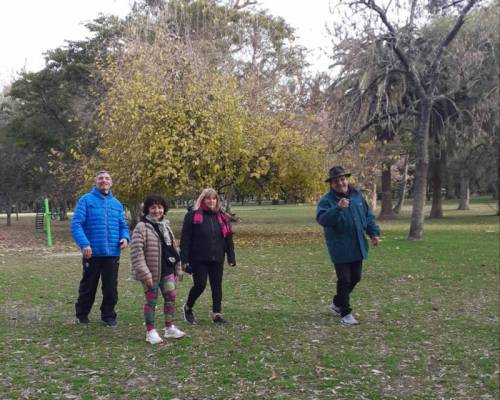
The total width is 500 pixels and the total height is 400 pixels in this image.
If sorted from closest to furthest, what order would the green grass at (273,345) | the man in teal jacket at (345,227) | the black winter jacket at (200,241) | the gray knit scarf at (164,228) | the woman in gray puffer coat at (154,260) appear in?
the green grass at (273,345), the woman in gray puffer coat at (154,260), the gray knit scarf at (164,228), the black winter jacket at (200,241), the man in teal jacket at (345,227)

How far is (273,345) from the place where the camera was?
6.21 metres

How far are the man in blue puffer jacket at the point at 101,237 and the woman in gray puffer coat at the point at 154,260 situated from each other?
2.23 ft

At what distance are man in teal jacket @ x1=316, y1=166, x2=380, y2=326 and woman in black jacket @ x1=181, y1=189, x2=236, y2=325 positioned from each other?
3.71ft

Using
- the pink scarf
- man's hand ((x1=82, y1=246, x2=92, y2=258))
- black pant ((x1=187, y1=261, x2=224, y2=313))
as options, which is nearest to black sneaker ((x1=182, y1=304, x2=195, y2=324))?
black pant ((x1=187, y1=261, x2=224, y2=313))

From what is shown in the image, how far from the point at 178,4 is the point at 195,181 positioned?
11884mm

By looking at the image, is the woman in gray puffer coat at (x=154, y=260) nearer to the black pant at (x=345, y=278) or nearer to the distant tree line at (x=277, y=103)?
the black pant at (x=345, y=278)

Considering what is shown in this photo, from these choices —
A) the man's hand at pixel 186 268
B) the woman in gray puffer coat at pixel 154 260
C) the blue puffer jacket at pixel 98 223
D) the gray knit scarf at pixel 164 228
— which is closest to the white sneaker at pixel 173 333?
the woman in gray puffer coat at pixel 154 260

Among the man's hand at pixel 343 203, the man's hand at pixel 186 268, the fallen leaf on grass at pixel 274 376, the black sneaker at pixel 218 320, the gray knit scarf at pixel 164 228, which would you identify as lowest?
the fallen leaf on grass at pixel 274 376

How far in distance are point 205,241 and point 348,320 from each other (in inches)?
78.0

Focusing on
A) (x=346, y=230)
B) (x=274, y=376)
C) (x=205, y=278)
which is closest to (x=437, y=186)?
(x=346, y=230)

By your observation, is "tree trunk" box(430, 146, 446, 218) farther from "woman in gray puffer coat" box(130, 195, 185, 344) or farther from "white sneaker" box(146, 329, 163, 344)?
"white sneaker" box(146, 329, 163, 344)

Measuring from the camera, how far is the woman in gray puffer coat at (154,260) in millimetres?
6148

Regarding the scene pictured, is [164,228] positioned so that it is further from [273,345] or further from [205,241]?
[273,345]

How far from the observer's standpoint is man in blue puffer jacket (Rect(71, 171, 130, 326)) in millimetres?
6734
